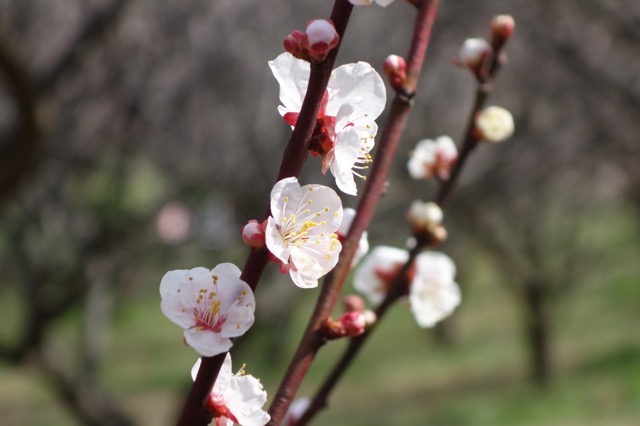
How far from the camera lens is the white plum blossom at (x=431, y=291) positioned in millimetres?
1181

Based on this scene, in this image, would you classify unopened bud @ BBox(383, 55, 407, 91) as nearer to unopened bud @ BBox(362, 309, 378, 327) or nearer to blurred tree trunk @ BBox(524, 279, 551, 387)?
unopened bud @ BBox(362, 309, 378, 327)

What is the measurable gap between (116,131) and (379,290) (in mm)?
5673

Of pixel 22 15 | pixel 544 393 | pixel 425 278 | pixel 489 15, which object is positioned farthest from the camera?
pixel 544 393

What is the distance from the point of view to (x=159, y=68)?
20.3ft

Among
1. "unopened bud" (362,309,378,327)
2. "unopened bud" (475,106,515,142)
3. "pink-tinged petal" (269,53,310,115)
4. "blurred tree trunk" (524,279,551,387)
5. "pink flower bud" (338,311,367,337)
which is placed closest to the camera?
"pink-tinged petal" (269,53,310,115)

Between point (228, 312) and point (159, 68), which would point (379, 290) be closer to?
point (228, 312)

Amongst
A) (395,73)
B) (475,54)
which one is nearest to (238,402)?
(395,73)

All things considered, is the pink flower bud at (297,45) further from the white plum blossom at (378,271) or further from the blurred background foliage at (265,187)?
the blurred background foliage at (265,187)

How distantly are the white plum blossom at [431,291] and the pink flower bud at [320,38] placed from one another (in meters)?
0.53

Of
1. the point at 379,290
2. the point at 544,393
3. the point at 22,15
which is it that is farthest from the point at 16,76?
the point at 544,393

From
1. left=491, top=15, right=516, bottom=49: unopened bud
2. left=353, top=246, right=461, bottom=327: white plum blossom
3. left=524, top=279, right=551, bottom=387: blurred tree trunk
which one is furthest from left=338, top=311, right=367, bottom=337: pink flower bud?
left=524, top=279, right=551, bottom=387: blurred tree trunk

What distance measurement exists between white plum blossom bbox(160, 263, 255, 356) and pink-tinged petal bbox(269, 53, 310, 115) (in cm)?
16

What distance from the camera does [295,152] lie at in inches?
26.4

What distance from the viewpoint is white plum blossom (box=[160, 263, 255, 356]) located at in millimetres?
687
